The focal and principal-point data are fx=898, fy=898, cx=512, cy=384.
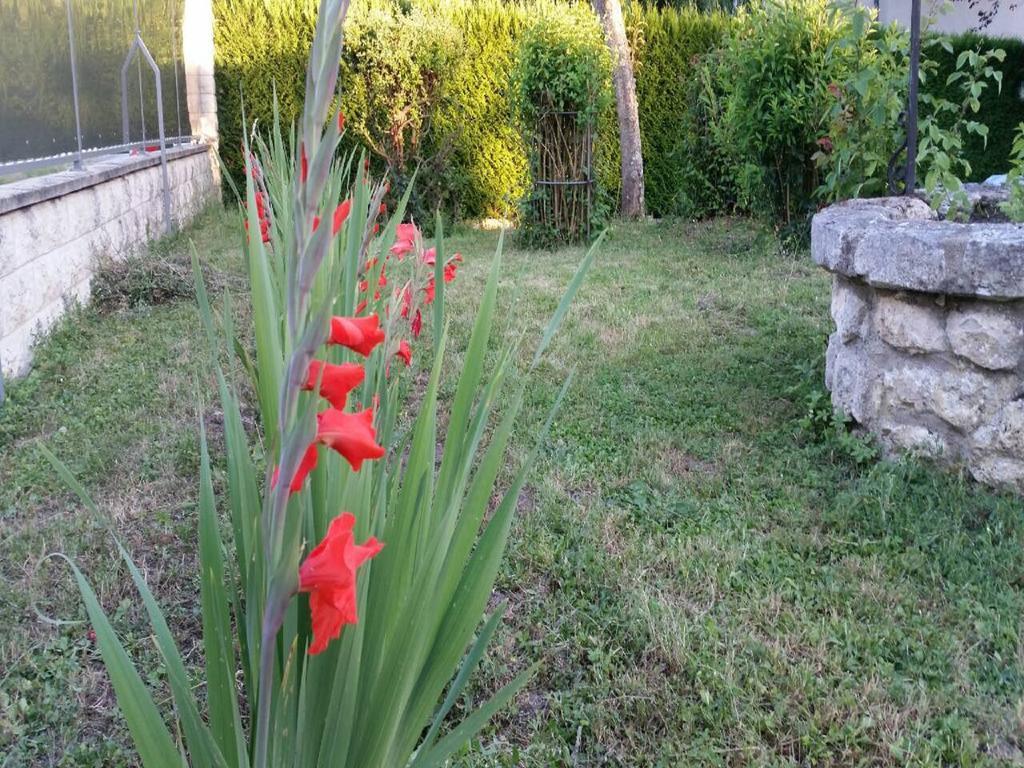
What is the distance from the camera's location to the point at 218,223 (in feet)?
28.2

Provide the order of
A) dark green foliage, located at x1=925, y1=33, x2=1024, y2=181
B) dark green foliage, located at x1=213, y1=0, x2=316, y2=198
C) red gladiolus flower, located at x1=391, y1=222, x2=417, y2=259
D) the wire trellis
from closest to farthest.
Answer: red gladiolus flower, located at x1=391, y1=222, x2=417, y2=259 < the wire trellis < dark green foliage, located at x1=213, y1=0, x2=316, y2=198 < dark green foliage, located at x1=925, y1=33, x2=1024, y2=181

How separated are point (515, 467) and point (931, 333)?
1438 millimetres

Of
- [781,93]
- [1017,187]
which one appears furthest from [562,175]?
[1017,187]

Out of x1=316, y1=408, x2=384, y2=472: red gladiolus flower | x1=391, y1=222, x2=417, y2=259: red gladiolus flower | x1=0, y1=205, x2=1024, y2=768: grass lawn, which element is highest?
x1=391, y1=222, x2=417, y2=259: red gladiolus flower

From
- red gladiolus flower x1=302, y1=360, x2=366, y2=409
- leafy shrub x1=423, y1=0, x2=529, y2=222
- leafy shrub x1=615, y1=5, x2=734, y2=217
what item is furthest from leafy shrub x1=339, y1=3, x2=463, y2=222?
red gladiolus flower x1=302, y1=360, x2=366, y2=409

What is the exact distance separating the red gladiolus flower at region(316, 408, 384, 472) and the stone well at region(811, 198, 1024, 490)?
2548 millimetres

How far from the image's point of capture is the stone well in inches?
108

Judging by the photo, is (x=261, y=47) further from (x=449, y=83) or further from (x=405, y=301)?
(x=405, y=301)

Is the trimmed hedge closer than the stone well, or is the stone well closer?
the stone well

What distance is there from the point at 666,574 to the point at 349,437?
192cm

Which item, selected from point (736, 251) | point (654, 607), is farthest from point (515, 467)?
point (736, 251)

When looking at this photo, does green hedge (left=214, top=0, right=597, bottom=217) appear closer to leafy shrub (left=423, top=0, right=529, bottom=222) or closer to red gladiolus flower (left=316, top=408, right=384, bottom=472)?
leafy shrub (left=423, top=0, right=529, bottom=222)

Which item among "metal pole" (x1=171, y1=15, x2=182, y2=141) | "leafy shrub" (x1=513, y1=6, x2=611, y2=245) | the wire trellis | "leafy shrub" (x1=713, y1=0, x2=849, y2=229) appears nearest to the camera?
"leafy shrub" (x1=713, y1=0, x2=849, y2=229)

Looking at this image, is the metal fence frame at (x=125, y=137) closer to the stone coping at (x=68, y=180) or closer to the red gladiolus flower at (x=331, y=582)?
the stone coping at (x=68, y=180)
